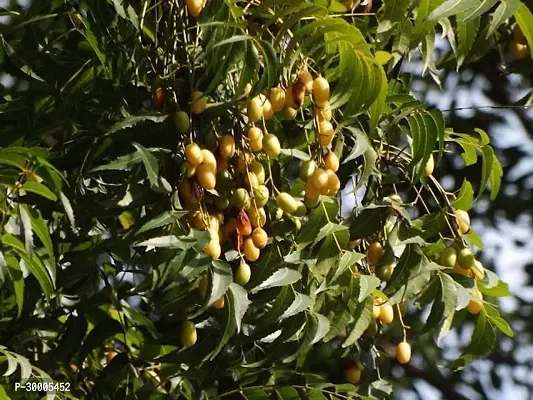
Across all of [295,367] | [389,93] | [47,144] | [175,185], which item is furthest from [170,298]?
[47,144]

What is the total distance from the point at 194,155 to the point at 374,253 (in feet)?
0.88

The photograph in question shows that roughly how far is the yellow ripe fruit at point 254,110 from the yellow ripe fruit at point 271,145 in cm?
3

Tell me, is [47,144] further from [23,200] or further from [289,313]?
[289,313]

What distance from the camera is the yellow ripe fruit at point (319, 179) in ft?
3.72

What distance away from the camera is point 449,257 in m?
1.23

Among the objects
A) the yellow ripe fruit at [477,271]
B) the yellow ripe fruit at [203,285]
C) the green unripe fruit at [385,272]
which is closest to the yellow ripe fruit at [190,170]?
the yellow ripe fruit at [203,285]

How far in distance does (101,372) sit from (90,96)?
35 centimetres

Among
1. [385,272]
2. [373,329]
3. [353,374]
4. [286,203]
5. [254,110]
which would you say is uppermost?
[254,110]

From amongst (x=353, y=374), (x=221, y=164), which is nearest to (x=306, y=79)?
(x=221, y=164)

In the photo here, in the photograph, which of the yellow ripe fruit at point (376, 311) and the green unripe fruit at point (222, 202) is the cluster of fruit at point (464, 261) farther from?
the green unripe fruit at point (222, 202)

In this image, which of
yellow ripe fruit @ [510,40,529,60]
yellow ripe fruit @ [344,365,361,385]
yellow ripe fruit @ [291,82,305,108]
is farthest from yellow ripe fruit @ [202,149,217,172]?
yellow ripe fruit @ [510,40,529,60]

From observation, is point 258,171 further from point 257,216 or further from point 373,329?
point 373,329

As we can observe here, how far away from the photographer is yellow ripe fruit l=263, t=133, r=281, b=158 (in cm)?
114

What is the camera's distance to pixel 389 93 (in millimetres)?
1268
